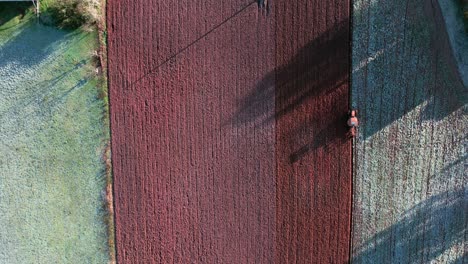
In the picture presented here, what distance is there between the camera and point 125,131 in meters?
5.86

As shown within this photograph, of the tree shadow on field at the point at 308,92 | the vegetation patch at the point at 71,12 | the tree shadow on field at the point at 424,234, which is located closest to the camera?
the vegetation patch at the point at 71,12

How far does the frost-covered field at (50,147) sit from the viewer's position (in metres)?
5.78

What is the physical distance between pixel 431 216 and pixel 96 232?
4.94m

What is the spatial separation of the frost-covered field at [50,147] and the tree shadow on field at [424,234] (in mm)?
4046

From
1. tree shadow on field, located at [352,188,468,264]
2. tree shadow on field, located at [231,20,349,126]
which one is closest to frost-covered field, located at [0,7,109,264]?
tree shadow on field, located at [231,20,349,126]

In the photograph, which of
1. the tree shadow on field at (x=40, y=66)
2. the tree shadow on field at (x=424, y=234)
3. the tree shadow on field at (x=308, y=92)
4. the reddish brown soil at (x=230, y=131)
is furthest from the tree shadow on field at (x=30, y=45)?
the tree shadow on field at (x=424, y=234)

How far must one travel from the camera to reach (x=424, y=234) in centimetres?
591

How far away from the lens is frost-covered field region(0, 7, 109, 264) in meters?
5.78

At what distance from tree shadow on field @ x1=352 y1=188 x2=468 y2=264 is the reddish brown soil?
0.49 metres

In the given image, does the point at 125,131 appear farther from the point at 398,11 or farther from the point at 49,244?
the point at 398,11

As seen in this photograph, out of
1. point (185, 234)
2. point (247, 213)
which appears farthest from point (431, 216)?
point (185, 234)

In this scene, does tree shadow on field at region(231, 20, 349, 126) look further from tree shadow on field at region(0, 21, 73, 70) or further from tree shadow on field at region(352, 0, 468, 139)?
tree shadow on field at region(0, 21, 73, 70)

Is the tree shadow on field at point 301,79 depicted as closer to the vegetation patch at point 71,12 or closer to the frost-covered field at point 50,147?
the frost-covered field at point 50,147

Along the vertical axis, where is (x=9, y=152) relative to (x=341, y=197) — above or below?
above
